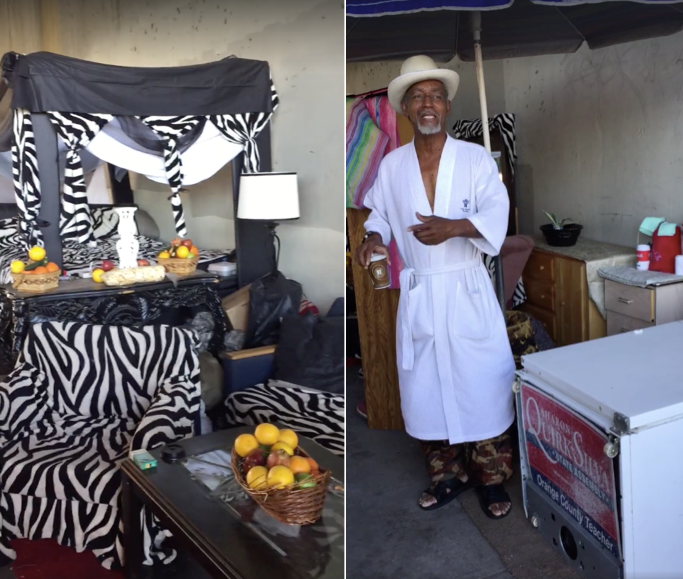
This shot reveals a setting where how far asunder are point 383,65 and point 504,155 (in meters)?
1.48

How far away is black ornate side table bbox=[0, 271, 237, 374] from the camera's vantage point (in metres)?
1.53

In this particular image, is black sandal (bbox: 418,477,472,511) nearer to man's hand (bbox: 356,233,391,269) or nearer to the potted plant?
man's hand (bbox: 356,233,391,269)

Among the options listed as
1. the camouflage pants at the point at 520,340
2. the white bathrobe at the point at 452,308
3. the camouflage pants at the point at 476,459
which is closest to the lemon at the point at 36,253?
the white bathrobe at the point at 452,308

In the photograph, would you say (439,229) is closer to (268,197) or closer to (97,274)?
(268,197)

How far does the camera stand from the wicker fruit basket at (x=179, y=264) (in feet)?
5.36

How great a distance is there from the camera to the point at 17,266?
4.66ft

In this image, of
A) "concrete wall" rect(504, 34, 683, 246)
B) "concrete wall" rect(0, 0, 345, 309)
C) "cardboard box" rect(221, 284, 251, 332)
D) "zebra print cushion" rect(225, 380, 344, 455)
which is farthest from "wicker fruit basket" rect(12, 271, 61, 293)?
"concrete wall" rect(504, 34, 683, 246)

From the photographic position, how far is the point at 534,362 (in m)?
2.13

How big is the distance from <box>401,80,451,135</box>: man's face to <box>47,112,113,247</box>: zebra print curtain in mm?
1104

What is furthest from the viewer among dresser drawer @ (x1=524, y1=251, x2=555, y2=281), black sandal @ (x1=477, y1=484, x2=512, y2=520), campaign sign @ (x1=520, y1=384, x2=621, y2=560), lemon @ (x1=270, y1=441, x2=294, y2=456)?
dresser drawer @ (x1=524, y1=251, x2=555, y2=281)

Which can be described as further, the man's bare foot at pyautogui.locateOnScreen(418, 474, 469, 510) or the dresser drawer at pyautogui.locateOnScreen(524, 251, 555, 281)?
the dresser drawer at pyautogui.locateOnScreen(524, 251, 555, 281)

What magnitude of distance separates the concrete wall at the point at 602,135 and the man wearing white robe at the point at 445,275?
1.63 meters

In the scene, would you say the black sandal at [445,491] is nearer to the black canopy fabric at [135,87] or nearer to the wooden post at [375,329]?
the wooden post at [375,329]

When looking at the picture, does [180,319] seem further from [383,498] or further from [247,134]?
[383,498]
